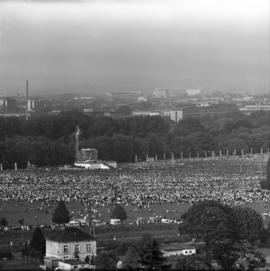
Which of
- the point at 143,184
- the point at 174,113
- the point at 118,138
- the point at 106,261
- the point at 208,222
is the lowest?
the point at 174,113

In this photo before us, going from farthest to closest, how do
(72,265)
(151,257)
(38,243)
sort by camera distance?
1. (38,243)
2. (72,265)
3. (151,257)

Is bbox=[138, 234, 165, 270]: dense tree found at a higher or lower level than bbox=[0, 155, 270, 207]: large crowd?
higher

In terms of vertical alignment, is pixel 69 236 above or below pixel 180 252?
above

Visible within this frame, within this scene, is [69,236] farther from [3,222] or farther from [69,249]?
[3,222]

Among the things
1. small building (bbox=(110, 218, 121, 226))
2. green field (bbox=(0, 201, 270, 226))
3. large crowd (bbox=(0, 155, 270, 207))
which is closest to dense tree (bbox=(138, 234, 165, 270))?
small building (bbox=(110, 218, 121, 226))

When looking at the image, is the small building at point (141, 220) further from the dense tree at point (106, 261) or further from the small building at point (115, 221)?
the dense tree at point (106, 261)

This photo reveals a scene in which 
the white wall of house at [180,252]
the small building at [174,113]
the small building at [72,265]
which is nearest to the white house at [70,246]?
the small building at [72,265]

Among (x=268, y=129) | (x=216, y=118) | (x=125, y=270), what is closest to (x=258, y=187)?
(x=125, y=270)

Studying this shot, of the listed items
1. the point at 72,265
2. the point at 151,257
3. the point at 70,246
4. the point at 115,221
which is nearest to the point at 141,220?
the point at 115,221

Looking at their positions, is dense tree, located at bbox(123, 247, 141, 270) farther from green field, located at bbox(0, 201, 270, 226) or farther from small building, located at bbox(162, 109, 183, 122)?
small building, located at bbox(162, 109, 183, 122)
